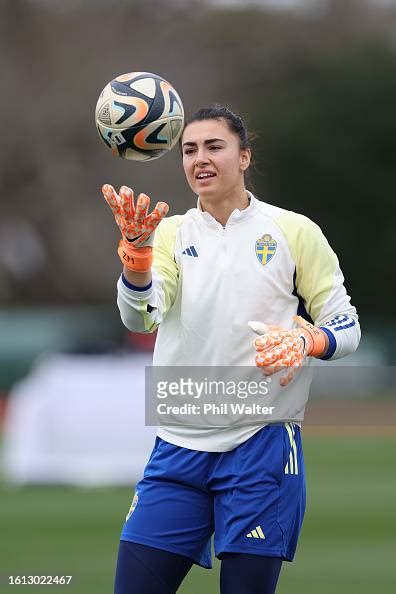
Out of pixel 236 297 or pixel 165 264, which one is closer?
pixel 236 297

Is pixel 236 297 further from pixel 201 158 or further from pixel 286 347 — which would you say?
pixel 201 158

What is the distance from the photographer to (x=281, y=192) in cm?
2917

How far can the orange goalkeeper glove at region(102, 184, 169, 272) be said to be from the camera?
4.89 meters

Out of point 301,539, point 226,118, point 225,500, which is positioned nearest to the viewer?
point 225,500

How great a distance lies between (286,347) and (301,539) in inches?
237

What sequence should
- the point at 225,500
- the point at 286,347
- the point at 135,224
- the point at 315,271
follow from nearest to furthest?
the point at 286,347 < the point at 135,224 < the point at 225,500 < the point at 315,271

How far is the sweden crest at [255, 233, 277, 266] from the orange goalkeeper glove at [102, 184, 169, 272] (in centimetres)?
45

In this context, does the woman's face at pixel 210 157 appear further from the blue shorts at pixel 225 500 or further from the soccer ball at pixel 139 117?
the blue shorts at pixel 225 500

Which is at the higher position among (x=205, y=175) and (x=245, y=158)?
(x=245, y=158)

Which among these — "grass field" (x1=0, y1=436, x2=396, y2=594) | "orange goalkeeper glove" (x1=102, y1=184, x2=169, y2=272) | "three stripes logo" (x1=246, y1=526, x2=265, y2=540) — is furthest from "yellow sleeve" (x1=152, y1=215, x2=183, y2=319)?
"grass field" (x1=0, y1=436, x2=396, y2=594)

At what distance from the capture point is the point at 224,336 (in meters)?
5.10

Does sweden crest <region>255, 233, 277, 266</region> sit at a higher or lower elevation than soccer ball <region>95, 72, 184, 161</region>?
lower

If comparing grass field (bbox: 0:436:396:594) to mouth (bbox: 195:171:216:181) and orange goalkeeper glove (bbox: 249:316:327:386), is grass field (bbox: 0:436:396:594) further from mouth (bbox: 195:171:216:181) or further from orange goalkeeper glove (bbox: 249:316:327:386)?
A: mouth (bbox: 195:171:216:181)

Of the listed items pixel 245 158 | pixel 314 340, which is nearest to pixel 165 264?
pixel 245 158
